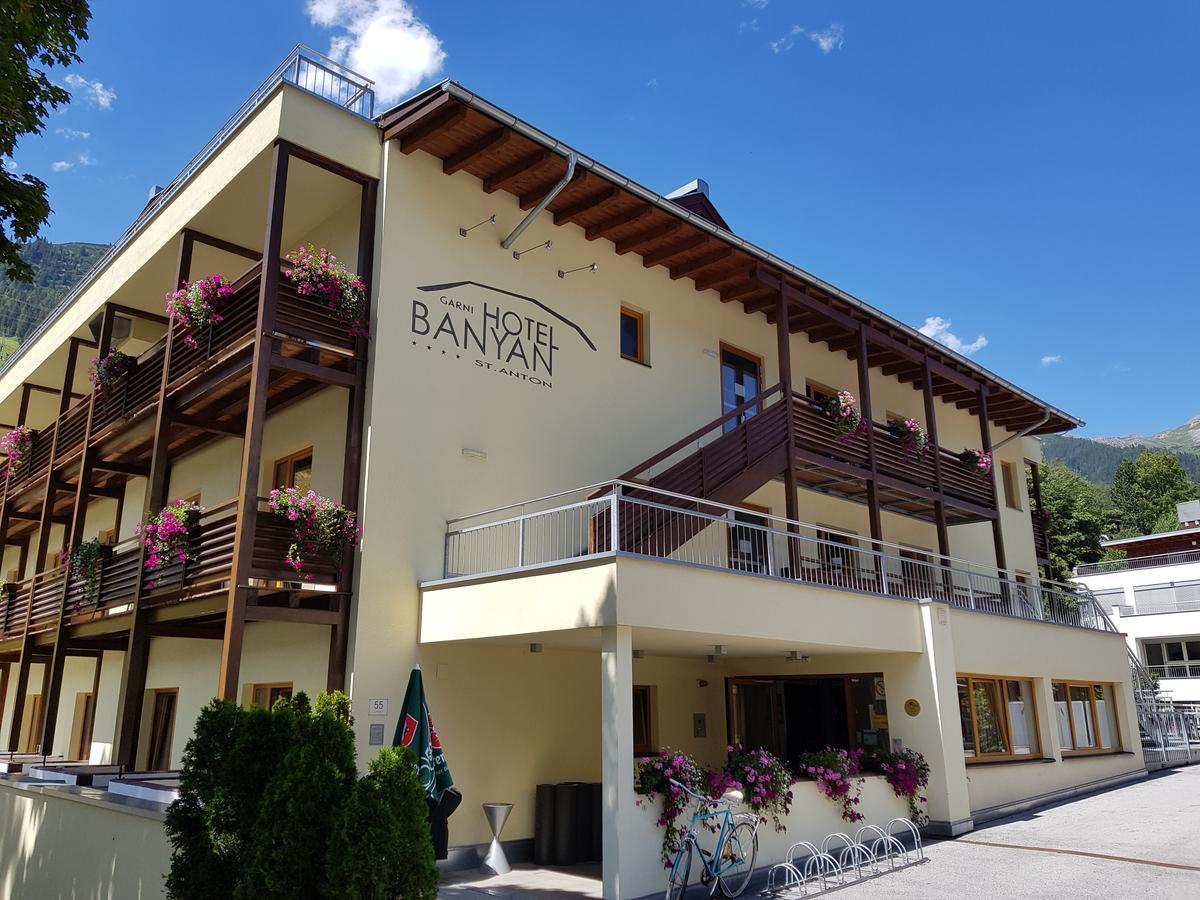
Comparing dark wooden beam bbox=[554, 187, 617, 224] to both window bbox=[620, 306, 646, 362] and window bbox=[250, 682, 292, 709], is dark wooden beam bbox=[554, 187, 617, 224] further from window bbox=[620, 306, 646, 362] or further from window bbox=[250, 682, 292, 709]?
window bbox=[250, 682, 292, 709]

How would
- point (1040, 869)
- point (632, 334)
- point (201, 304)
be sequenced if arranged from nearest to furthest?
point (1040, 869) → point (201, 304) → point (632, 334)

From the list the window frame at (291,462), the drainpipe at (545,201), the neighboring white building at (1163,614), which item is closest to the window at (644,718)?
the window frame at (291,462)

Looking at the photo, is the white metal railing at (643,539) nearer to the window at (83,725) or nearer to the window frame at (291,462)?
the window frame at (291,462)

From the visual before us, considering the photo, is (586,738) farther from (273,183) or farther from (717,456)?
(273,183)

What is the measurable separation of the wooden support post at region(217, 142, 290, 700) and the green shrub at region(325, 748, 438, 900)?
179 inches

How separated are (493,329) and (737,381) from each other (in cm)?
572

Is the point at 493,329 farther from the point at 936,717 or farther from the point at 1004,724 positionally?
the point at 1004,724

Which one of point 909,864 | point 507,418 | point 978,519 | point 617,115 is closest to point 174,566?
point 507,418

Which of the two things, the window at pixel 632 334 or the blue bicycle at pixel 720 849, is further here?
the window at pixel 632 334

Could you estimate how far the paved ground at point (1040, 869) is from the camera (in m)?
8.88

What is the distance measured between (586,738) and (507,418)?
460 cm

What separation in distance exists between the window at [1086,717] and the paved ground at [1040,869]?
325 centimetres

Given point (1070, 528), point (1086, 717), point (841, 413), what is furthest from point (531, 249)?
point (1070, 528)

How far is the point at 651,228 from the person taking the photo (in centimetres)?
1406
